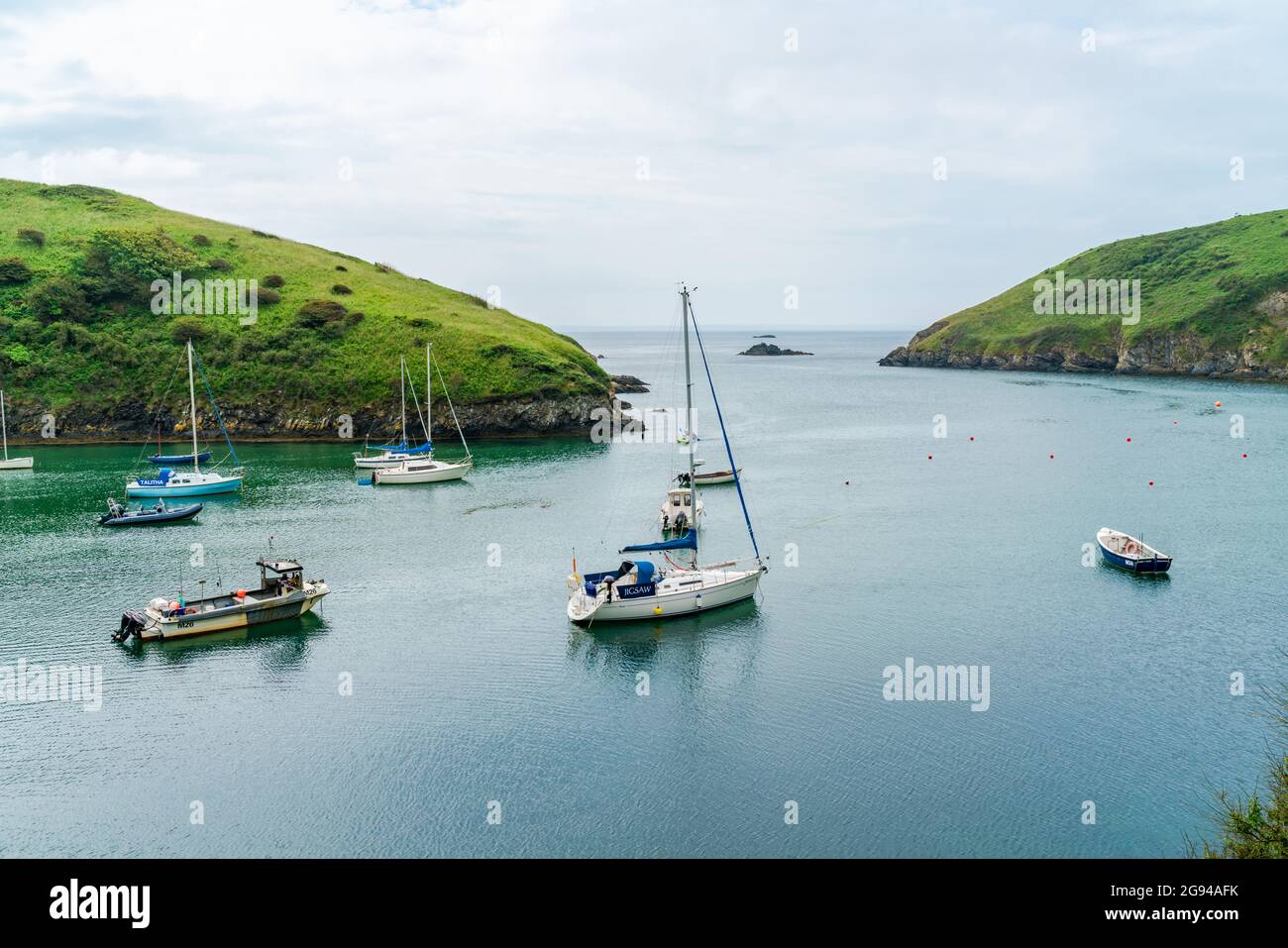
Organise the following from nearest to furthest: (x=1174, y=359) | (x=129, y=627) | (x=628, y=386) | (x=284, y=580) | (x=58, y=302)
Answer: (x=129, y=627) → (x=284, y=580) → (x=58, y=302) → (x=1174, y=359) → (x=628, y=386)

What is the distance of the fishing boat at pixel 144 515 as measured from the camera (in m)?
68.2

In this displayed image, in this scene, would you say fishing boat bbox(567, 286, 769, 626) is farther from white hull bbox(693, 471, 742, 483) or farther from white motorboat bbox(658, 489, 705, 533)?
white hull bbox(693, 471, 742, 483)

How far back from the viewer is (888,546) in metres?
60.0

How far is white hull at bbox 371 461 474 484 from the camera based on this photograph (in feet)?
279

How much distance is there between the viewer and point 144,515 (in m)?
69.2

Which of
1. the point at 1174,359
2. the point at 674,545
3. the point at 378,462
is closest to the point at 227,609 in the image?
the point at 674,545

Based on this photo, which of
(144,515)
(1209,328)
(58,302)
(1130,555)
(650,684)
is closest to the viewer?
(650,684)

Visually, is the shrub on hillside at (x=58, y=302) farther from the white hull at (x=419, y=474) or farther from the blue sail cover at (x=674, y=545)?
→ the blue sail cover at (x=674, y=545)

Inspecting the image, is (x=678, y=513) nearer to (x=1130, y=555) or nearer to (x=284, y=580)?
(x=284, y=580)

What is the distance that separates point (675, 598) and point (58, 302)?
354ft

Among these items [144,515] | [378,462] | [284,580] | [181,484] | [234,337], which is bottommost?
[284,580]

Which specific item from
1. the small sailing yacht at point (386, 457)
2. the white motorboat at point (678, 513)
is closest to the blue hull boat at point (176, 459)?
the small sailing yacht at point (386, 457)

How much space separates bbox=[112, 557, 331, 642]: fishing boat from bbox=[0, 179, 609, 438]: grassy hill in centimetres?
6488
